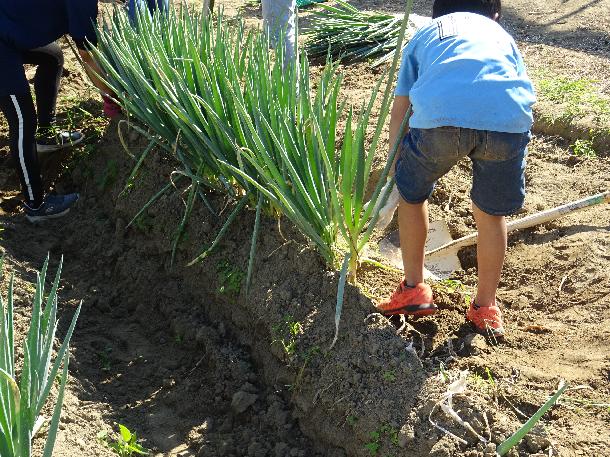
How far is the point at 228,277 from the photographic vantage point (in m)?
3.18

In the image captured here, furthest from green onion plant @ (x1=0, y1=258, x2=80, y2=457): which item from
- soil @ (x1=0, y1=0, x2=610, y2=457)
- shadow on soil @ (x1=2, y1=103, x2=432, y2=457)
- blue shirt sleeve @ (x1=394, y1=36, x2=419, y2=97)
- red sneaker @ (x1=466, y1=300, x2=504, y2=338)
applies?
red sneaker @ (x1=466, y1=300, x2=504, y2=338)

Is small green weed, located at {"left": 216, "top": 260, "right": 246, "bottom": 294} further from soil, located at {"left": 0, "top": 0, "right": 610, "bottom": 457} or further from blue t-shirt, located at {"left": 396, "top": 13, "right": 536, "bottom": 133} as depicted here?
blue t-shirt, located at {"left": 396, "top": 13, "right": 536, "bottom": 133}

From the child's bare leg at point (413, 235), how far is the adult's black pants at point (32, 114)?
2.09 meters

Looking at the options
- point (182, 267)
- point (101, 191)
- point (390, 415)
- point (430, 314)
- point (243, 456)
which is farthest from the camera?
point (101, 191)

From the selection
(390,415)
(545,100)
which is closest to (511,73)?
(390,415)

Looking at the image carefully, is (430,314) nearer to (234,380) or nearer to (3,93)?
(234,380)

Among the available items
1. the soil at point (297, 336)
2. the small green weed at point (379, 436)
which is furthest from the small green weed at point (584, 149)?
the small green weed at point (379, 436)

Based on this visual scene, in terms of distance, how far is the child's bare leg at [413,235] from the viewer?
8.96 ft

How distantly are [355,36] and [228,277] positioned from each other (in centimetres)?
298

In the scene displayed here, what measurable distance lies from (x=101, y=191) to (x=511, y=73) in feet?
7.95

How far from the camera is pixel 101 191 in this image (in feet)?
13.8

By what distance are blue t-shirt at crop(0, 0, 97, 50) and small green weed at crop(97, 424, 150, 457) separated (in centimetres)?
199

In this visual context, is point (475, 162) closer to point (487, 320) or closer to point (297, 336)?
point (487, 320)

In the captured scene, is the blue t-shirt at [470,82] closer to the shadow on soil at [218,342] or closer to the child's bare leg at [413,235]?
the child's bare leg at [413,235]
